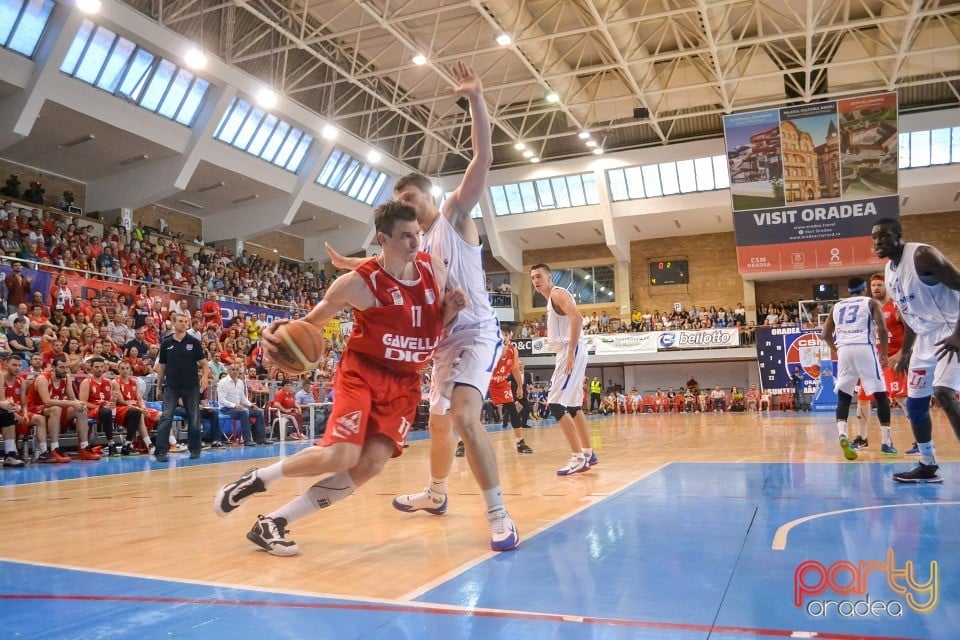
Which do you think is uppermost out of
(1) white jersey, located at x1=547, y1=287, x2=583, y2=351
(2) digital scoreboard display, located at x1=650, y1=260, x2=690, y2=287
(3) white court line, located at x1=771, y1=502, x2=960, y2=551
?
(2) digital scoreboard display, located at x1=650, y1=260, x2=690, y2=287

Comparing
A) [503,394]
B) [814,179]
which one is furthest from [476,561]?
[814,179]

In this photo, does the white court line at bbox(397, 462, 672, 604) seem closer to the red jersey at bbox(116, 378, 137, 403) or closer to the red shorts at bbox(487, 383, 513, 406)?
the red shorts at bbox(487, 383, 513, 406)

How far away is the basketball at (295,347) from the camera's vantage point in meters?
2.94

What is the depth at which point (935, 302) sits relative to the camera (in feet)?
15.4

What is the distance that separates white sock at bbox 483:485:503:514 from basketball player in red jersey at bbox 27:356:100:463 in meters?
7.92

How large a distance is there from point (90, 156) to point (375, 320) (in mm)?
21784

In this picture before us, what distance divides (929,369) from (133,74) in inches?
801

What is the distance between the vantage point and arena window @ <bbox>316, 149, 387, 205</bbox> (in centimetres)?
2703

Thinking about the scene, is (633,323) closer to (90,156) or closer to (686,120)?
(686,120)

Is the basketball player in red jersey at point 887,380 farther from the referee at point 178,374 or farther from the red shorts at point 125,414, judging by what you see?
the red shorts at point 125,414

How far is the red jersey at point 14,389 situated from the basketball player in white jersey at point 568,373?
692cm

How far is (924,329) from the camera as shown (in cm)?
486

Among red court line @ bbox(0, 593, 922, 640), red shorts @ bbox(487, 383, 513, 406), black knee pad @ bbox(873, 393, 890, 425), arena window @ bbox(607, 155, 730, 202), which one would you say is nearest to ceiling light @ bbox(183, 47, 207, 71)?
red shorts @ bbox(487, 383, 513, 406)

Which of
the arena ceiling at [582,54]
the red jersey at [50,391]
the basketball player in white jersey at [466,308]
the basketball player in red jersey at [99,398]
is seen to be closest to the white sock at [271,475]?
the basketball player in white jersey at [466,308]
